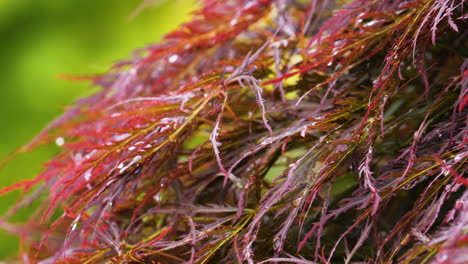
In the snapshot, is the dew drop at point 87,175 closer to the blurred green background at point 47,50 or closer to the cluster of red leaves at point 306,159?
the cluster of red leaves at point 306,159

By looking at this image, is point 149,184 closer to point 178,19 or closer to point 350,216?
point 350,216

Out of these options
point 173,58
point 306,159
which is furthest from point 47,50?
point 306,159

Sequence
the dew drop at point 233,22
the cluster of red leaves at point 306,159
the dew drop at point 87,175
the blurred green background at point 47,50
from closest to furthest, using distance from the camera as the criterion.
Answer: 1. the cluster of red leaves at point 306,159
2. the dew drop at point 87,175
3. the dew drop at point 233,22
4. the blurred green background at point 47,50

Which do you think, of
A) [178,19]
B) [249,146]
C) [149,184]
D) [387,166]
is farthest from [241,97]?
[178,19]

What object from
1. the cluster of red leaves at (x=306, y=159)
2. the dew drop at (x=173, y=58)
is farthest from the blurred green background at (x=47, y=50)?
the cluster of red leaves at (x=306, y=159)

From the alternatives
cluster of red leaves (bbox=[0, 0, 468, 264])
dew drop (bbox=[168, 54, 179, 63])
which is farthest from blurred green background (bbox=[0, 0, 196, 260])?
cluster of red leaves (bbox=[0, 0, 468, 264])

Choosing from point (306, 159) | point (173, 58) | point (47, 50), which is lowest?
point (47, 50)

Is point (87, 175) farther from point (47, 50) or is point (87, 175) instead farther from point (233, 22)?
point (47, 50)
